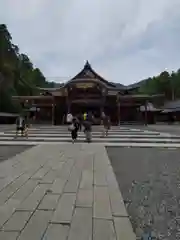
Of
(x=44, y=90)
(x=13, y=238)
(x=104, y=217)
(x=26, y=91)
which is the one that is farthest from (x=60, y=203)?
(x=26, y=91)

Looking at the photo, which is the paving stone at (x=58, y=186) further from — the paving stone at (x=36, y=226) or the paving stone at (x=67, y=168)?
the paving stone at (x=36, y=226)

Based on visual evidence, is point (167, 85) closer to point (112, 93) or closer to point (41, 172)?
point (112, 93)

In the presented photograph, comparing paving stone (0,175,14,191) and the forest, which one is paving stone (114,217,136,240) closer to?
paving stone (0,175,14,191)

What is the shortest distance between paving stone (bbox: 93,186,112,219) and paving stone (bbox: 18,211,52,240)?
64 centimetres

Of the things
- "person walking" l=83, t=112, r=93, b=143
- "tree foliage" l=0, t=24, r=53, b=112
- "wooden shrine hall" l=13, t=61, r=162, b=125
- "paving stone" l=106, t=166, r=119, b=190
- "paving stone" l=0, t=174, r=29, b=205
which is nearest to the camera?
"paving stone" l=0, t=174, r=29, b=205

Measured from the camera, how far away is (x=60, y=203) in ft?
12.4

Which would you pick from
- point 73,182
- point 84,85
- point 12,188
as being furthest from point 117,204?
point 84,85

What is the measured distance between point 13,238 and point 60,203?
118 cm

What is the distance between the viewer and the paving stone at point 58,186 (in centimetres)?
440

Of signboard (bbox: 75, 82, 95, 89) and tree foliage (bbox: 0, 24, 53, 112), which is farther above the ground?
tree foliage (bbox: 0, 24, 53, 112)

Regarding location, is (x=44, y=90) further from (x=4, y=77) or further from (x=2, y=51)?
(x=2, y=51)

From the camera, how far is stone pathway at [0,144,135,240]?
9.25 ft

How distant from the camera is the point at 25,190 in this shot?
443 cm

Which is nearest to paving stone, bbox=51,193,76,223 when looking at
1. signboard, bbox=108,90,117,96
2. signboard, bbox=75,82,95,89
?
signboard, bbox=75,82,95,89
